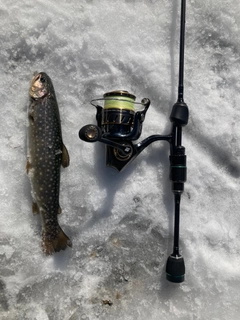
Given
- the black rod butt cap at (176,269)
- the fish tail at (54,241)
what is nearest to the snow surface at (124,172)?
the fish tail at (54,241)

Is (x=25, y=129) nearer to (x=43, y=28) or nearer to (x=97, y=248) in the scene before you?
(x=43, y=28)

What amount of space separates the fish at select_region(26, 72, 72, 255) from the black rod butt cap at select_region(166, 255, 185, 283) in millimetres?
733

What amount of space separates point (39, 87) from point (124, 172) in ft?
2.55

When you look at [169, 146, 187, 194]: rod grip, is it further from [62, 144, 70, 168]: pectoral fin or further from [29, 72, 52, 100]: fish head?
[29, 72, 52, 100]: fish head

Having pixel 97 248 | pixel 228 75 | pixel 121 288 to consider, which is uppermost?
pixel 228 75

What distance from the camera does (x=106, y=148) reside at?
2.11 m

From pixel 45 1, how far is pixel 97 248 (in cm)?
169

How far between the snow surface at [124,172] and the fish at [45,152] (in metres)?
0.13

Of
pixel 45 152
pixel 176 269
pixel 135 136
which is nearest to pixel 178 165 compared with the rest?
pixel 135 136

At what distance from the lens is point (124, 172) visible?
89.0 inches

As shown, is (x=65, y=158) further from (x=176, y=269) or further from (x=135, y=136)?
(x=176, y=269)

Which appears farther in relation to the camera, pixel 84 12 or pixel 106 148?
pixel 84 12

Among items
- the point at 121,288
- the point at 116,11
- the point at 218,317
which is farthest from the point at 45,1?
the point at 218,317

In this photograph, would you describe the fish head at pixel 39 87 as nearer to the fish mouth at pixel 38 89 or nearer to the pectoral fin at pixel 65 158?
the fish mouth at pixel 38 89
